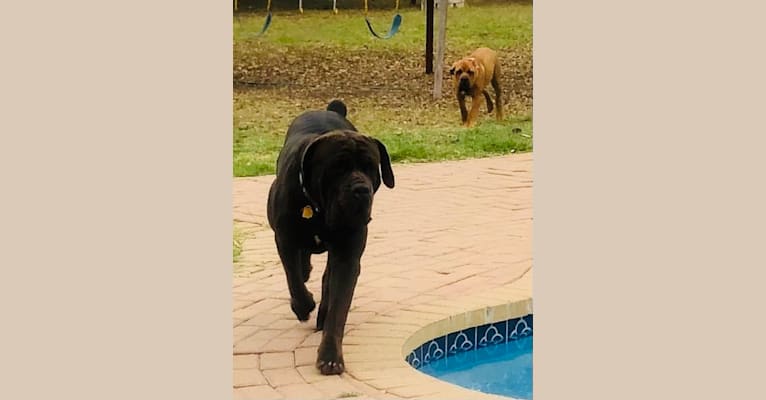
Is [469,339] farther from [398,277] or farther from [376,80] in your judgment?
[376,80]

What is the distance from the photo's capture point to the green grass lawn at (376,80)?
570 centimetres

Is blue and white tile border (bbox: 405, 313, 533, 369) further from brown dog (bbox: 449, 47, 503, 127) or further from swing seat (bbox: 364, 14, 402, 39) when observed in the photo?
brown dog (bbox: 449, 47, 503, 127)

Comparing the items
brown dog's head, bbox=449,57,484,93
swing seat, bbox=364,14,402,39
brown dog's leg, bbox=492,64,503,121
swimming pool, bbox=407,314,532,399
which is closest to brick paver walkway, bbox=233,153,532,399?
swimming pool, bbox=407,314,532,399

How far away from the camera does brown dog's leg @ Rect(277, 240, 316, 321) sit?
13.2 ft

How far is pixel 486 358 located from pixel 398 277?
2.39 feet

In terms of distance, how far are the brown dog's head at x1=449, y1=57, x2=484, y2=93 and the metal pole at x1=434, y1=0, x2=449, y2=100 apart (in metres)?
0.10

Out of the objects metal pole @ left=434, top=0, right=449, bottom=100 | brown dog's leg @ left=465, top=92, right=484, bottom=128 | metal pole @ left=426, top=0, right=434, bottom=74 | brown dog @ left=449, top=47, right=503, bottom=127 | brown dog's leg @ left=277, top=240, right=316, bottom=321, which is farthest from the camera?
brown dog's leg @ left=465, top=92, right=484, bottom=128

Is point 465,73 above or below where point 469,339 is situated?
above

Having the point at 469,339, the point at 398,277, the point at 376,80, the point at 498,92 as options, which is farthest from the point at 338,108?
the point at 498,92

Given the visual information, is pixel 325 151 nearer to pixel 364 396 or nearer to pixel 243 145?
pixel 364 396

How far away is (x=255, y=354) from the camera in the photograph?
404 cm

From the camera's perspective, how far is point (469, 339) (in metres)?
4.59

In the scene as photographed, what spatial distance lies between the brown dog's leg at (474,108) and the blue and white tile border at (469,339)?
102 inches

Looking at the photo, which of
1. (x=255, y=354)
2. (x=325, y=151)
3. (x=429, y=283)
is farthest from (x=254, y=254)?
(x=325, y=151)
